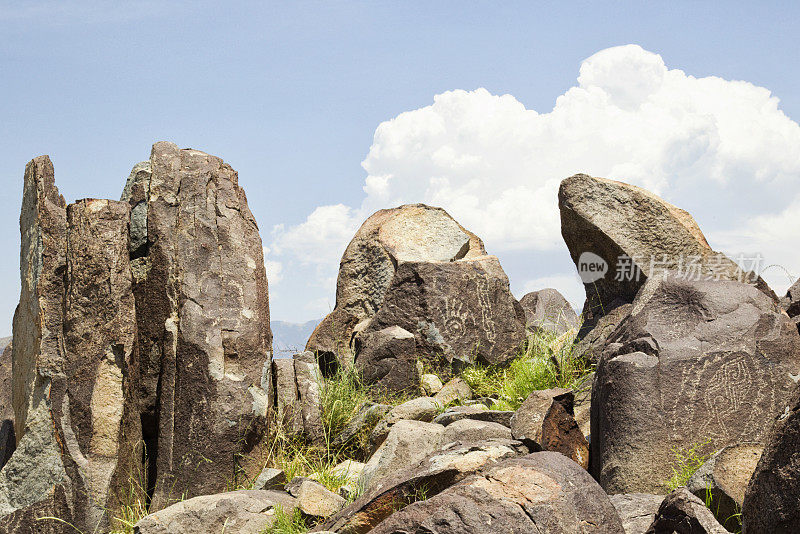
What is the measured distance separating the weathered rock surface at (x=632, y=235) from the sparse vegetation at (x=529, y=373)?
793 millimetres

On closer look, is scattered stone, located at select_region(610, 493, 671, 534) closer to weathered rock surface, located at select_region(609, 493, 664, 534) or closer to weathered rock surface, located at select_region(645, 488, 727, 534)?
weathered rock surface, located at select_region(609, 493, 664, 534)

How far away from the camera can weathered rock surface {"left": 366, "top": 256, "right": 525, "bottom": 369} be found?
8734mm

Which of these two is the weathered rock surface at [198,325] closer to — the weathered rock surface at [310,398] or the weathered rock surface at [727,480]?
the weathered rock surface at [310,398]

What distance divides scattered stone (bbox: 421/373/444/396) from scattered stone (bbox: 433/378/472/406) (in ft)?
0.36

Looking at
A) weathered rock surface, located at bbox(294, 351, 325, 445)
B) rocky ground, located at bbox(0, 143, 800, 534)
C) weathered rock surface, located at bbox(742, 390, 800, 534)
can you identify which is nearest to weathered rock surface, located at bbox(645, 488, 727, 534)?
rocky ground, located at bbox(0, 143, 800, 534)

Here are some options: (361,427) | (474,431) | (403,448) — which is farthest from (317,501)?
(361,427)

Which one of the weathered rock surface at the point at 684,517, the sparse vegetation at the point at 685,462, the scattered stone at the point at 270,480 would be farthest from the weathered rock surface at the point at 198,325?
the weathered rock surface at the point at 684,517

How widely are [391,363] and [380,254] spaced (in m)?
2.37

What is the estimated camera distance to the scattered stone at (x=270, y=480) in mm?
5930

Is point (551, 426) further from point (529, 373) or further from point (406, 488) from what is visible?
point (529, 373)

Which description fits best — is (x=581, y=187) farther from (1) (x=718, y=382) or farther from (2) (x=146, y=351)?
(2) (x=146, y=351)

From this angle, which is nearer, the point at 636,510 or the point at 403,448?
the point at 636,510

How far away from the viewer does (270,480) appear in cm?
594

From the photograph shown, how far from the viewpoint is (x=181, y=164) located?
23.2 ft
